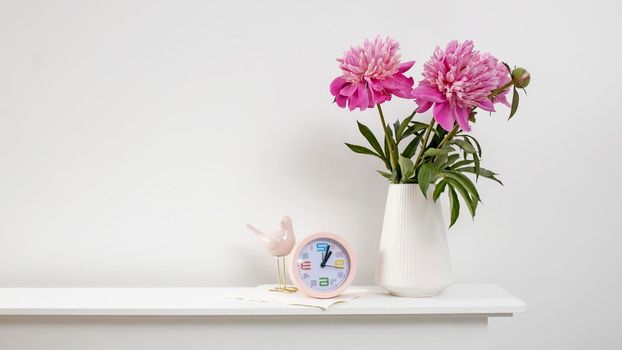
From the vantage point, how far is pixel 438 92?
95cm

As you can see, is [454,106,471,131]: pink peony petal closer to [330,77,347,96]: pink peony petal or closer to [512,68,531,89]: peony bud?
[512,68,531,89]: peony bud

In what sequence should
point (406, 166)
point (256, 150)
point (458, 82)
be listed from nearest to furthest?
point (458, 82) → point (406, 166) → point (256, 150)

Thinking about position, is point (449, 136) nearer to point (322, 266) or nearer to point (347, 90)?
point (347, 90)

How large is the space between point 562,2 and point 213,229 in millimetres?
920

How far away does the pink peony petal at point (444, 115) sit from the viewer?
0.94 metres

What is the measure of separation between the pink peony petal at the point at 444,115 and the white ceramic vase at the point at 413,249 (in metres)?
0.15

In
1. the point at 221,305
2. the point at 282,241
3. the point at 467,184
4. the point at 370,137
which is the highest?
the point at 370,137

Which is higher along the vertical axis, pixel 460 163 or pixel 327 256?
pixel 460 163

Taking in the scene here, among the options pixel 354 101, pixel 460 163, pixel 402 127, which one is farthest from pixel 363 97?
pixel 460 163

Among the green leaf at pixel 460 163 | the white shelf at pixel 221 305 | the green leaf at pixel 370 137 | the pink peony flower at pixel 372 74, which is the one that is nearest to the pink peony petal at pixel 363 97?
the pink peony flower at pixel 372 74

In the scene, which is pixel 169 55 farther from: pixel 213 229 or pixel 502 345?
pixel 502 345

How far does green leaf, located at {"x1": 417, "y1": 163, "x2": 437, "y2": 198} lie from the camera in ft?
3.18

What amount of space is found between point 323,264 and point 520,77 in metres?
0.48

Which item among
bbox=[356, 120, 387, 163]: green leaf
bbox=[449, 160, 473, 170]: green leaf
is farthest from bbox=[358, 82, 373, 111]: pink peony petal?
bbox=[449, 160, 473, 170]: green leaf
